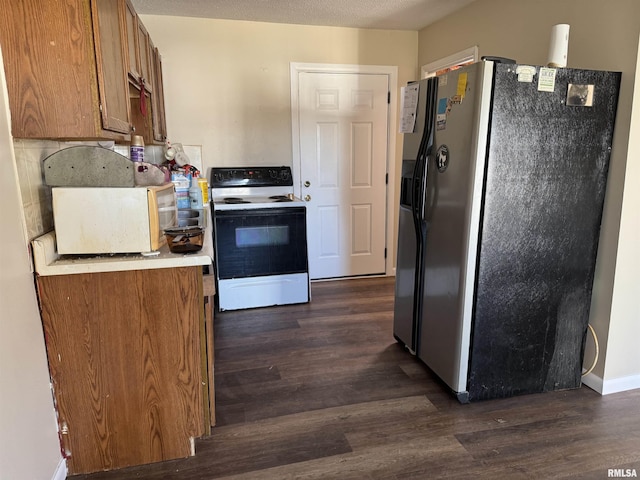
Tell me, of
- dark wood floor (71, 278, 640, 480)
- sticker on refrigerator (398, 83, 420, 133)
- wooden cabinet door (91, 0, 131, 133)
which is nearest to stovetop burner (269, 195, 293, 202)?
dark wood floor (71, 278, 640, 480)

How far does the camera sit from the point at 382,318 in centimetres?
333

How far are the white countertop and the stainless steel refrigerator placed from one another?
1.20 m

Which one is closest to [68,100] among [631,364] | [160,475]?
[160,475]

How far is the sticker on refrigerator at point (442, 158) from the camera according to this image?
2.12 metres

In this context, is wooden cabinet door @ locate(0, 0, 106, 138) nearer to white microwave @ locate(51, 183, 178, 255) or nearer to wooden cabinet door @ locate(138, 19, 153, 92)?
white microwave @ locate(51, 183, 178, 255)

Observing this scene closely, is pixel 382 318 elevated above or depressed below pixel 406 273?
below

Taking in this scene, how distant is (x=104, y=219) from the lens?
1.60 meters

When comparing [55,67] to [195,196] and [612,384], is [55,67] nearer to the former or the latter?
[195,196]

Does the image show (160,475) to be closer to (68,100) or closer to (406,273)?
(68,100)

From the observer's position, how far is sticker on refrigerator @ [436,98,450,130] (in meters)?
2.11

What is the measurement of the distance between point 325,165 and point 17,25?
2.82 meters

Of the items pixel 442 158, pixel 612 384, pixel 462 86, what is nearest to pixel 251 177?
pixel 442 158

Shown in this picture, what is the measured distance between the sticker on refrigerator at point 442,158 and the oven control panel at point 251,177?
1.90 metres

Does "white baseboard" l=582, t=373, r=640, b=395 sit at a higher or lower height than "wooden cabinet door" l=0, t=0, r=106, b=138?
lower
